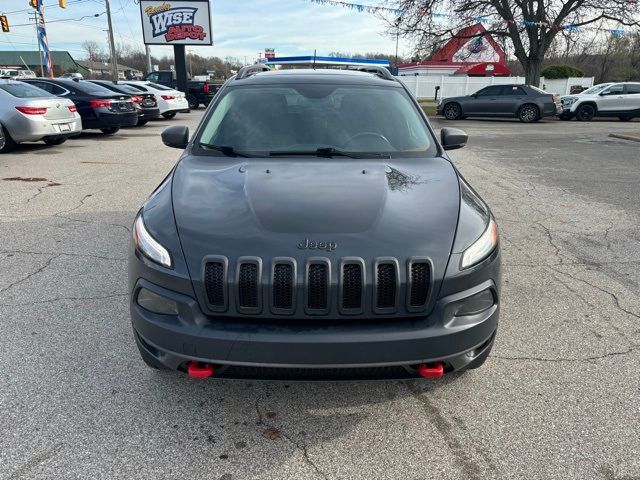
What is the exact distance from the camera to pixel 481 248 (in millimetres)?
2387

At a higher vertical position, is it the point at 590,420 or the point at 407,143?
the point at 407,143

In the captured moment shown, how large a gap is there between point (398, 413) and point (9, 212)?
5.84 m

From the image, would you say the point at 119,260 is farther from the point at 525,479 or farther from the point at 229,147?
the point at 525,479

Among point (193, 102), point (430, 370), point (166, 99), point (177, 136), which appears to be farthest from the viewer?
point (193, 102)

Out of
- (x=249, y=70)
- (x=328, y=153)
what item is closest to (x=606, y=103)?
(x=249, y=70)

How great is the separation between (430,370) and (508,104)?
22.4m

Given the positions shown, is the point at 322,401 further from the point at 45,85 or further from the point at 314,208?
the point at 45,85

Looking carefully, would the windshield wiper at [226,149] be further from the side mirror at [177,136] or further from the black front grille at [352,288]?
the black front grille at [352,288]

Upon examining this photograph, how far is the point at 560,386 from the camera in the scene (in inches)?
108

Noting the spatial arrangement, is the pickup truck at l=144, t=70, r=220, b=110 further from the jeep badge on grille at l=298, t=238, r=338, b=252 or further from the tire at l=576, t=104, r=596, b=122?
the jeep badge on grille at l=298, t=238, r=338, b=252

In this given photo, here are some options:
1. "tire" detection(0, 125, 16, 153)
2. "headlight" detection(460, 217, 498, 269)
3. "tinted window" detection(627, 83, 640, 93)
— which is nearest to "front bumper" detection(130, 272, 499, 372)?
"headlight" detection(460, 217, 498, 269)

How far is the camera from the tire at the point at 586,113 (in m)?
22.4

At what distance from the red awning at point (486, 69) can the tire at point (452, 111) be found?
24977 mm

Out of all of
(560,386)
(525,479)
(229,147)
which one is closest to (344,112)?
(229,147)
